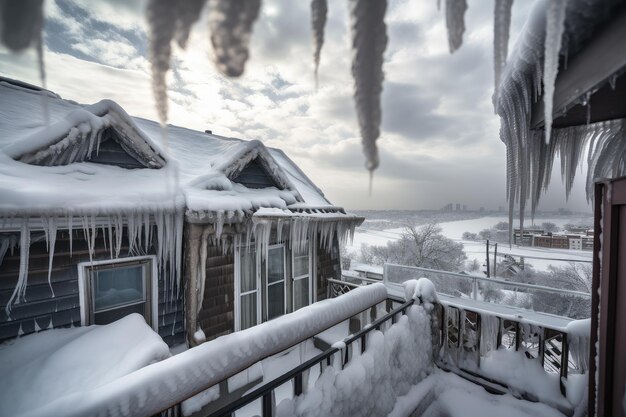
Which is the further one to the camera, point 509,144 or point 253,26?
point 509,144

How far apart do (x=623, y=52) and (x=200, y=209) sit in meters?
3.97

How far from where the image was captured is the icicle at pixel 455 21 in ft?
2.63

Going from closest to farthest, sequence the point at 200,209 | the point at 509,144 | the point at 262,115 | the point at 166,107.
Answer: the point at 166,107 < the point at 509,144 < the point at 262,115 < the point at 200,209

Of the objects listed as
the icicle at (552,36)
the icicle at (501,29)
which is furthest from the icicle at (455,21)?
the icicle at (552,36)

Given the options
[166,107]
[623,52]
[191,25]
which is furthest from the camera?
[623,52]

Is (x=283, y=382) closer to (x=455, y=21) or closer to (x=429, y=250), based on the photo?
(x=455, y=21)

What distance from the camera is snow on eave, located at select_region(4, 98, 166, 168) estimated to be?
3363 millimetres

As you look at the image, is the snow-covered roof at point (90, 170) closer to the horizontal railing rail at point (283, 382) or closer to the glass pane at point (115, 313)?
the glass pane at point (115, 313)

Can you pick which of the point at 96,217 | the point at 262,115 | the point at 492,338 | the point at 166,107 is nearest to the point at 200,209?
the point at 96,217

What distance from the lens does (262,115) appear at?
2.84 m

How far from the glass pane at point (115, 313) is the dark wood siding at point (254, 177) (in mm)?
2768

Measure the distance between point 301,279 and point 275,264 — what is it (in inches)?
35.2

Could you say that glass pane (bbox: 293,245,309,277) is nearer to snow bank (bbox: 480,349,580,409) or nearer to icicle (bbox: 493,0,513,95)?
snow bank (bbox: 480,349,580,409)

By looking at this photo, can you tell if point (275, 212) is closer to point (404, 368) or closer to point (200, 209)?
point (200, 209)
